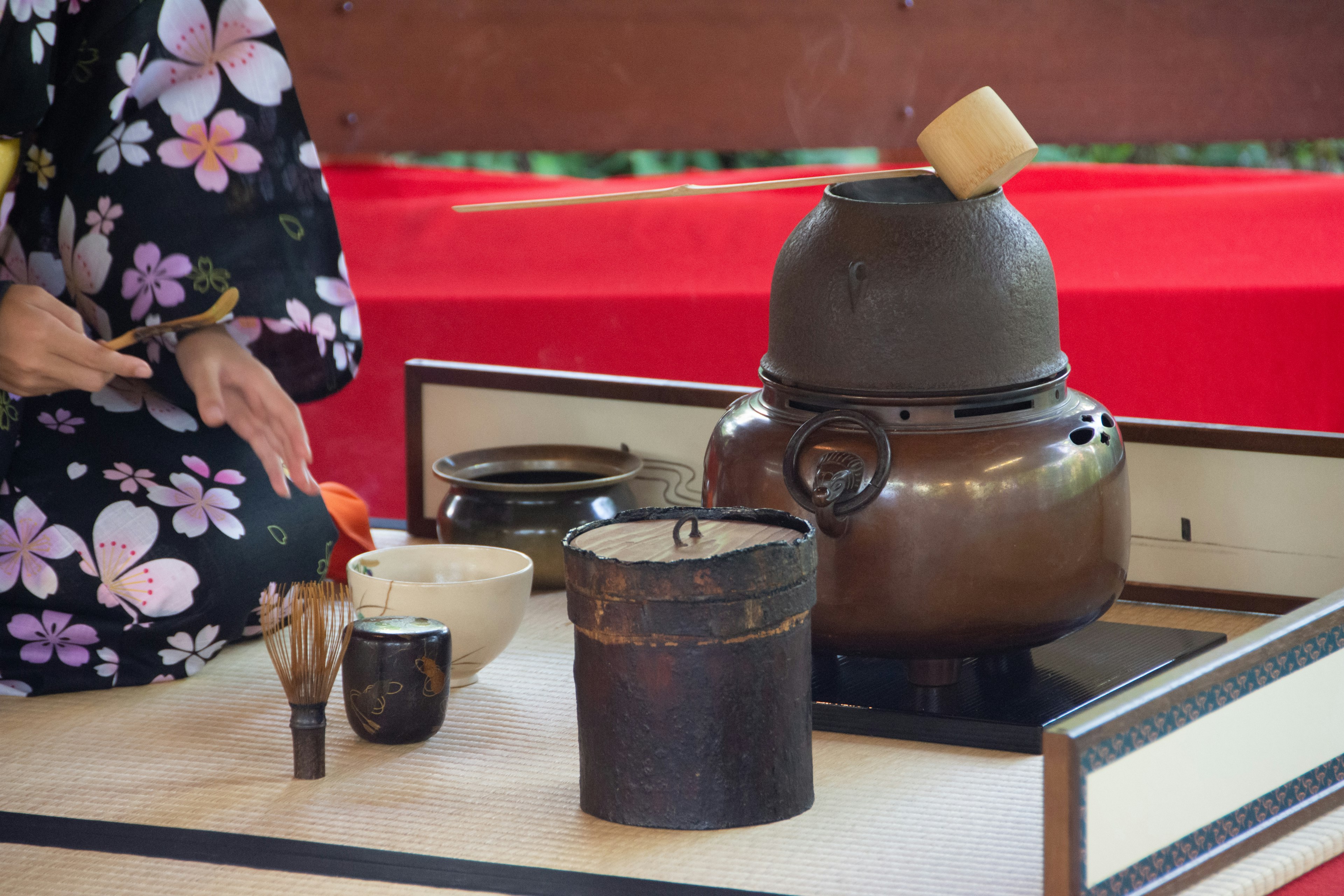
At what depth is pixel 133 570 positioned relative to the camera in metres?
1.42

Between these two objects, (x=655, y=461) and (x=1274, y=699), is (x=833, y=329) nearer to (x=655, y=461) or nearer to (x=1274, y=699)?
(x=1274, y=699)

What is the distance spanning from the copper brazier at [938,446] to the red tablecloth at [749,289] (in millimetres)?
825

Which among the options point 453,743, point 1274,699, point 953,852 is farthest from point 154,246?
point 1274,699

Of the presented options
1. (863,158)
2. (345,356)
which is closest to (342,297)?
(345,356)

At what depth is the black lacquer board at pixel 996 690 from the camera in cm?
124

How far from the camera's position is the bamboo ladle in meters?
1.23

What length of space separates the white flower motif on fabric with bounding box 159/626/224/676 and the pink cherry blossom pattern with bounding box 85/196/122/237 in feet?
1.39

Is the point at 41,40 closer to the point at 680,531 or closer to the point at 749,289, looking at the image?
the point at 680,531

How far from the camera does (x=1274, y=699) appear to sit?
3.37 ft

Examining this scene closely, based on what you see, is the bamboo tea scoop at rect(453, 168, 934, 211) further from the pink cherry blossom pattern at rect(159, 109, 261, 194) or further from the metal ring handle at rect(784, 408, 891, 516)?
the pink cherry blossom pattern at rect(159, 109, 261, 194)

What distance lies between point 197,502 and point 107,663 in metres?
0.18

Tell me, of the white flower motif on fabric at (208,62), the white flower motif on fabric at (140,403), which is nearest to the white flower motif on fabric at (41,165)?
the white flower motif on fabric at (208,62)

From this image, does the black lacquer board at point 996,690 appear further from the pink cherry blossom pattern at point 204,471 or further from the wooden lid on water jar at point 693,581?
the pink cherry blossom pattern at point 204,471

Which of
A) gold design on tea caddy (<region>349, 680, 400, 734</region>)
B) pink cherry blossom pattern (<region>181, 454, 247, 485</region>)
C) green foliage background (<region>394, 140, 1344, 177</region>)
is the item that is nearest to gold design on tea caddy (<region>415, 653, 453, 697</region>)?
gold design on tea caddy (<region>349, 680, 400, 734</region>)
